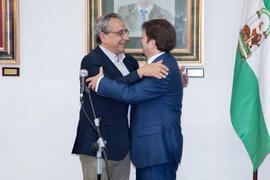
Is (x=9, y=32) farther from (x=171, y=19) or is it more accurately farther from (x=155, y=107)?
(x=155, y=107)

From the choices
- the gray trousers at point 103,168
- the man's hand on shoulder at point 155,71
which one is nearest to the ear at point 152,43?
the man's hand on shoulder at point 155,71

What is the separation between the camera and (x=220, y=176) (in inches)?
126

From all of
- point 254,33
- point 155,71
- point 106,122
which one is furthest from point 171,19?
point 106,122

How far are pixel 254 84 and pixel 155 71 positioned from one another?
37.3 inches

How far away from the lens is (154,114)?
2.25 metres

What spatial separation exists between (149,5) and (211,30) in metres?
0.56

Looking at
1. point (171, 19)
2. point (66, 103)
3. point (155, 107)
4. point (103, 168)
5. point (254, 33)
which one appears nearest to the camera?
point (155, 107)

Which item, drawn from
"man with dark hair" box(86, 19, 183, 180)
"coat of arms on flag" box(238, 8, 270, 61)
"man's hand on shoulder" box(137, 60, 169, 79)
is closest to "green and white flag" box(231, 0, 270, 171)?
"coat of arms on flag" box(238, 8, 270, 61)

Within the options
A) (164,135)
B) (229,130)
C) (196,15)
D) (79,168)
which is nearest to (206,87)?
(229,130)

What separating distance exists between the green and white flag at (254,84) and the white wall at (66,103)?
14.0 inches

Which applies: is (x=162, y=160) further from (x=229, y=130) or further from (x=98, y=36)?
(x=229, y=130)

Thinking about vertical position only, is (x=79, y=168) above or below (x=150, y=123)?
below

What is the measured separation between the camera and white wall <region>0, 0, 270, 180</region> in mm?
3146

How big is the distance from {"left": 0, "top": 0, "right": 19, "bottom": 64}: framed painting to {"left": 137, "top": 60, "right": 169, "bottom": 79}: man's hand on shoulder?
147 centimetres
